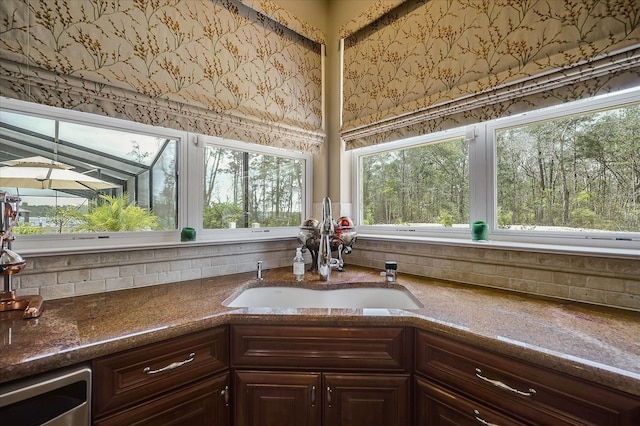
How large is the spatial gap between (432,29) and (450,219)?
3.61 feet

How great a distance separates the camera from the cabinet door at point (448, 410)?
875 mm

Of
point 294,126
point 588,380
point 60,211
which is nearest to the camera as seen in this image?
point 588,380

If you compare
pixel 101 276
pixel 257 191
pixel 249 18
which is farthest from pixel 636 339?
pixel 249 18

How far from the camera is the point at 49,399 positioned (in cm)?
74

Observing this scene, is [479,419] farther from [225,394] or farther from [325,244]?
[325,244]

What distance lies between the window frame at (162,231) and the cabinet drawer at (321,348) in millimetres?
730

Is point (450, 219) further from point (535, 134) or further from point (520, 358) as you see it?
point (520, 358)

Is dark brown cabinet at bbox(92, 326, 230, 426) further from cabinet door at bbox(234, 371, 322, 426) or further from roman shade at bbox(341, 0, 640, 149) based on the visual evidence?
roman shade at bbox(341, 0, 640, 149)

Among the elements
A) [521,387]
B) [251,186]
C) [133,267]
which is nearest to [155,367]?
[133,267]

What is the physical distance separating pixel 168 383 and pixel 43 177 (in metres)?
1.07

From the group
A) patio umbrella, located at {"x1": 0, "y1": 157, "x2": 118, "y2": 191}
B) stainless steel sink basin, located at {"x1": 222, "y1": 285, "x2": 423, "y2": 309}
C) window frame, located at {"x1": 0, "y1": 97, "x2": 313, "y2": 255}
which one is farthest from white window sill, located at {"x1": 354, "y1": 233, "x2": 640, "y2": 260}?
patio umbrella, located at {"x1": 0, "y1": 157, "x2": 118, "y2": 191}

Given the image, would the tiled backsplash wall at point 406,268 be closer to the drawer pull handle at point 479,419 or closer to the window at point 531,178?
the window at point 531,178

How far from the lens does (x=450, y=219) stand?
176cm

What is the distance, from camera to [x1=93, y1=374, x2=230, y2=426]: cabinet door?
883mm
